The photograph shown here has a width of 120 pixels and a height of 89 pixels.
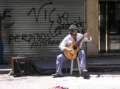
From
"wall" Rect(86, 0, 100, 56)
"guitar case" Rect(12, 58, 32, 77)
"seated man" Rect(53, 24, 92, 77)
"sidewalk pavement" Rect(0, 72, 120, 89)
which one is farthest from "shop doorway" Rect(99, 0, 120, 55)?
"guitar case" Rect(12, 58, 32, 77)

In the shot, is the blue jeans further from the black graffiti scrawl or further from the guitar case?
the black graffiti scrawl

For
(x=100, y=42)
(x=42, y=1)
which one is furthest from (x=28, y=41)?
(x=100, y=42)

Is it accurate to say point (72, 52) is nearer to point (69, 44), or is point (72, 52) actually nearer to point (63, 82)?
point (69, 44)

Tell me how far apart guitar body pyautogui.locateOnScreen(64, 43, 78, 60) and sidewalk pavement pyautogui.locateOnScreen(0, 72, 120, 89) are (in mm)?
551

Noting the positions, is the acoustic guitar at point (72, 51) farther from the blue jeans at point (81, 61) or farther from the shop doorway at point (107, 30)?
the shop doorway at point (107, 30)

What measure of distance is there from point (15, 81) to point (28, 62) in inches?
44.6

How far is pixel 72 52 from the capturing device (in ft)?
43.8

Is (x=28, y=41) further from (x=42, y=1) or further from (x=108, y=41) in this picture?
(x=108, y=41)

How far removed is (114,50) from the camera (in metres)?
17.2

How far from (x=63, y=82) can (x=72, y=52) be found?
123cm

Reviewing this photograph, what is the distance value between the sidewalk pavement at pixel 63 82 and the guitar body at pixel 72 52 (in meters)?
0.55

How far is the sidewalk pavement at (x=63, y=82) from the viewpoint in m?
11.9

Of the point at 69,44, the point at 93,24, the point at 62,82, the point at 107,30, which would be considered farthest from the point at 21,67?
the point at 107,30

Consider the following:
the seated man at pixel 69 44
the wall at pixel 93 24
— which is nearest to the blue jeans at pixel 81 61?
the seated man at pixel 69 44
